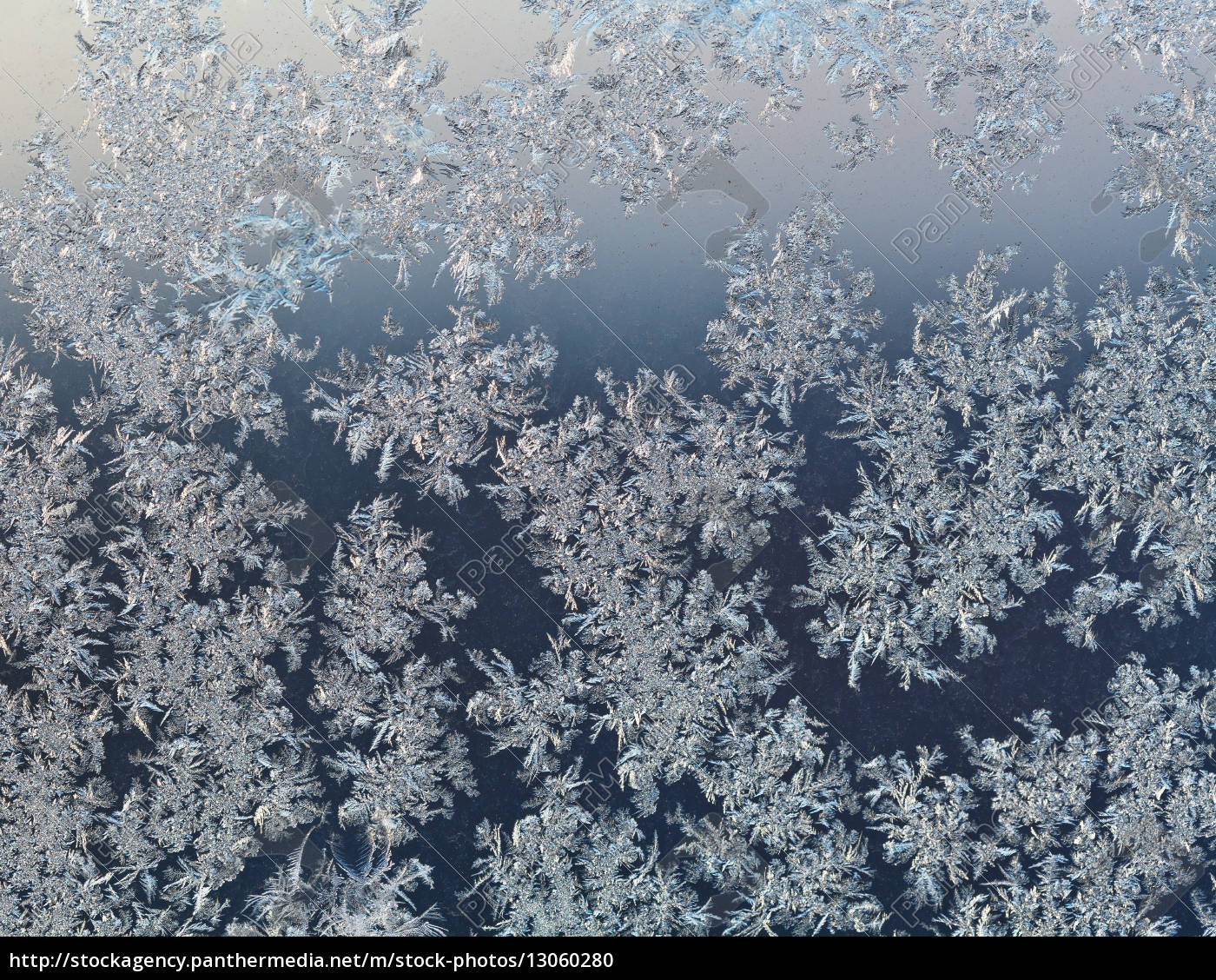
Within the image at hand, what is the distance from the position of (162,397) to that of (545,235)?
1.76 m

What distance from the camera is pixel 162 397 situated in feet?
9.37

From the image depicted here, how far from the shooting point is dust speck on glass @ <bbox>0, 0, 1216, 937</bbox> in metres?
2.70

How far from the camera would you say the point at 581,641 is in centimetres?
275

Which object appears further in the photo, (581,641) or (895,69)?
(895,69)

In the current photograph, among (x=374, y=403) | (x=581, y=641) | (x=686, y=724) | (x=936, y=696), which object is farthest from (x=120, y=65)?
(x=936, y=696)

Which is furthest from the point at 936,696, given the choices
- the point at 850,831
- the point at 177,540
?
the point at 177,540

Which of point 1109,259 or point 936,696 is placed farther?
point 1109,259

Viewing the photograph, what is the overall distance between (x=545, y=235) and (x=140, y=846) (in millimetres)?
3014

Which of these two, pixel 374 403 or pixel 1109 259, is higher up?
pixel 1109 259

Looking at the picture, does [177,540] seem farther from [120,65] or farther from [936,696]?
[936,696]

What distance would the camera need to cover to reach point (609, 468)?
2791 millimetres

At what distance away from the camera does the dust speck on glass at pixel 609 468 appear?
2697 mm

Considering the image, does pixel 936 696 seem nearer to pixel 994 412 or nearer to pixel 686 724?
pixel 686 724

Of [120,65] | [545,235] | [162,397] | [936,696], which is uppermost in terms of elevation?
[545,235]
